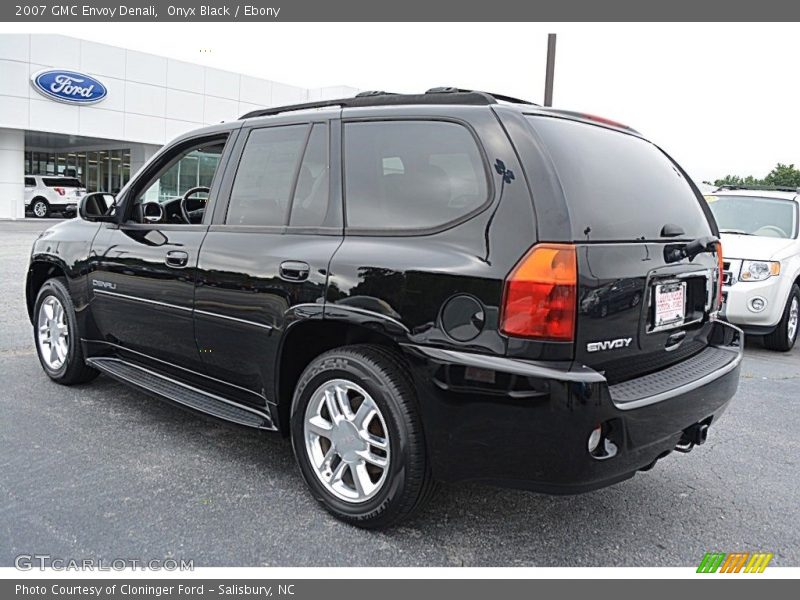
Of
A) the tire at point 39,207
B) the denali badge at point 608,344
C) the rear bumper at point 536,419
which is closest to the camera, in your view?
the rear bumper at point 536,419

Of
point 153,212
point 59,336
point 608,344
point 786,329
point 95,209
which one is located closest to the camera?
point 608,344

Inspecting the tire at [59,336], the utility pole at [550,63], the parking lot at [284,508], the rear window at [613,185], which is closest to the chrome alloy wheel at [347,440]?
the parking lot at [284,508]

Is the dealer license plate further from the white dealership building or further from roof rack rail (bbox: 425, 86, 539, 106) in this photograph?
the white dealership building

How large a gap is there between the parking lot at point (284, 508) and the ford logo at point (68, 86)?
25440 mm

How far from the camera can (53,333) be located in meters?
5.02

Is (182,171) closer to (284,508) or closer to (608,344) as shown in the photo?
(284,508)

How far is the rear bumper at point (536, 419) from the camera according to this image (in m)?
2.47

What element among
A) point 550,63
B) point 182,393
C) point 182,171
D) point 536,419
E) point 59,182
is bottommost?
point 182,393

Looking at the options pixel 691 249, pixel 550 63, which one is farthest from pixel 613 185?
pixel 550 63

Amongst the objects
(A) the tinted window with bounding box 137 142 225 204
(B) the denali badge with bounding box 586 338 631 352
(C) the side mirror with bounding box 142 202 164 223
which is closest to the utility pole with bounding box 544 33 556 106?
(A) the tinted window with bounding box 137 142 225 204

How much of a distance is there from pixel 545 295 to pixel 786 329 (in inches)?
232

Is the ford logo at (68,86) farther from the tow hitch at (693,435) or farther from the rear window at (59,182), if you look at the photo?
the tow hitch at (693,435)
